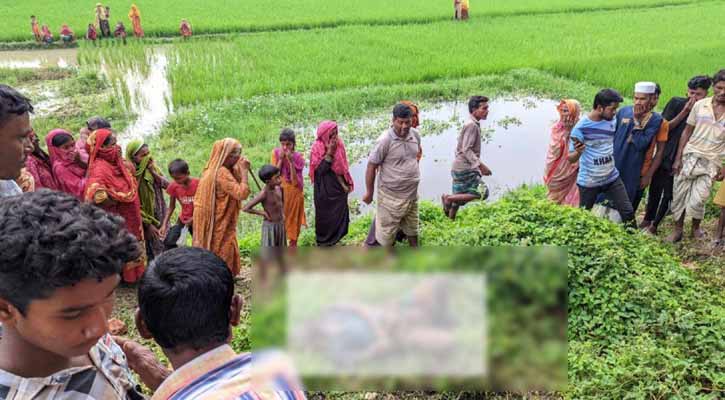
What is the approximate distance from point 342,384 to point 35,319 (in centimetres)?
68

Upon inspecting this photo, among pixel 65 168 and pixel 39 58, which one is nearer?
pixel 65 168

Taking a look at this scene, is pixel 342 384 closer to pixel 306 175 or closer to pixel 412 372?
pixel 412 372

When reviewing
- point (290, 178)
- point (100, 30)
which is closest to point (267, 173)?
point (290, 178)

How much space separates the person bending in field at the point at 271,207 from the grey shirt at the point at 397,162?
0.76 meters

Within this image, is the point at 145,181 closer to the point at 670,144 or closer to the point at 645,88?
the point at 645,88

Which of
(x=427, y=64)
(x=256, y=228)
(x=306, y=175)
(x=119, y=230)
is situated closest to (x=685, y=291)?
(x=119, y=230)

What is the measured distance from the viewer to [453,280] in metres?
1.10

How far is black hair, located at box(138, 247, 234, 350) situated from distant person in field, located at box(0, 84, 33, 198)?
3.64 feet

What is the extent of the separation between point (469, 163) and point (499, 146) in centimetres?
310

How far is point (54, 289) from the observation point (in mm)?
1176

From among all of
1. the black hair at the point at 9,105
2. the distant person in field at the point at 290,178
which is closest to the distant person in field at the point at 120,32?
the distant person in field at the point at 290,178

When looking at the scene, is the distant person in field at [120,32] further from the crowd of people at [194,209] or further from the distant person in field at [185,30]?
the crowd of people at [194,209]

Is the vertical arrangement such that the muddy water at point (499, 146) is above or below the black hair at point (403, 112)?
below

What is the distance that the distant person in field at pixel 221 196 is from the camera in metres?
3.82
